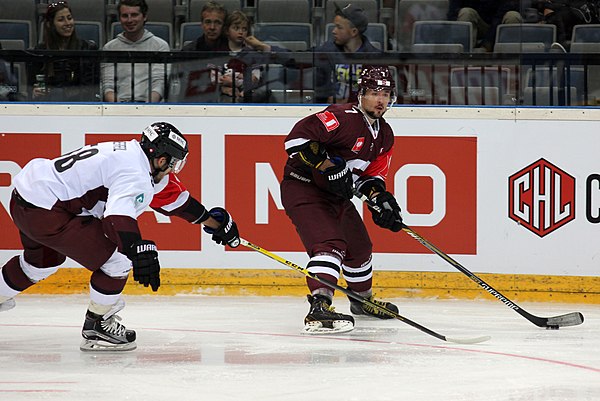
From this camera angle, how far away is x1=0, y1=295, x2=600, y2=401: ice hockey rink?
3.83 meters

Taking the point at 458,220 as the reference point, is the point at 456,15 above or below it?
above

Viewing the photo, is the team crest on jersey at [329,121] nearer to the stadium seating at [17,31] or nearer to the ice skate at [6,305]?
the ice skate at [6,305]

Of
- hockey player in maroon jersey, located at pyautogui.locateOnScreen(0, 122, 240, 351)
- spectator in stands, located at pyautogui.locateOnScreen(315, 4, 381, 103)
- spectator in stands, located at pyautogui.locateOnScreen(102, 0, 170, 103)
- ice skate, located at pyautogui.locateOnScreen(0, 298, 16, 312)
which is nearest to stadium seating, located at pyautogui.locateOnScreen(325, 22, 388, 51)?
spectator in stands, located at pyautogui.locateOnScreen(315, 4, 381, 103)

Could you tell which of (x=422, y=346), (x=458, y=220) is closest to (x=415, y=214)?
(x=458, y=220)

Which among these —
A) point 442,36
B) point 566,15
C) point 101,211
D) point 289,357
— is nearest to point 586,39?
point 566,15

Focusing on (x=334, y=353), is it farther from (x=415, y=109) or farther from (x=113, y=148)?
(x=415, y=109)

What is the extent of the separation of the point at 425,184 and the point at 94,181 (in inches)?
96.4

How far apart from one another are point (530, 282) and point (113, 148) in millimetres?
2789

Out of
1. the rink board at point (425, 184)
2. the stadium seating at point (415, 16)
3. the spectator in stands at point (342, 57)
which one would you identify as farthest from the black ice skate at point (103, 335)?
the stadium seating at point (415, 16)

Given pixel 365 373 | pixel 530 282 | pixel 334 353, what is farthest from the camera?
pixel 530 282

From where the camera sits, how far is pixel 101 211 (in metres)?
4.57

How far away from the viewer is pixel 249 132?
6.41 m

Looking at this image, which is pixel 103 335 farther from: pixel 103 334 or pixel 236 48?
pixel 236 48

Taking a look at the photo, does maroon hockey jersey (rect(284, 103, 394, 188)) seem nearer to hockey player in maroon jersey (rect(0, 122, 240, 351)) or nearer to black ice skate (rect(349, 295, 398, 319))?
black ice skate (rect(349, 295, 398, 319))
